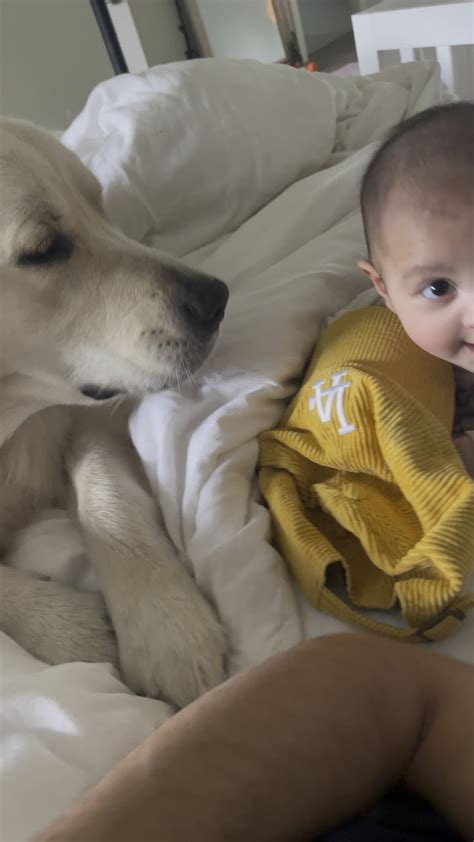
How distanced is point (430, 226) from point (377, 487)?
0.92ft

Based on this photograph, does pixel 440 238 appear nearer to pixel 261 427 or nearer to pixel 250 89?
pixel 261 427

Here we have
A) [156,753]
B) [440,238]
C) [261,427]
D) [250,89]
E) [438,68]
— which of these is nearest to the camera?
[156,753]

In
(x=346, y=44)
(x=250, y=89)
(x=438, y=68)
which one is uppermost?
(x=250, y=89)

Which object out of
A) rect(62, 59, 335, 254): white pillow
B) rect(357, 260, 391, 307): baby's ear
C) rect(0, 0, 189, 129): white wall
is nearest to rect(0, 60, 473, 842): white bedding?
rect(62, 59, 335, 254): white pillow

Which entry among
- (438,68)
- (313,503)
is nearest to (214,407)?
(313,503)

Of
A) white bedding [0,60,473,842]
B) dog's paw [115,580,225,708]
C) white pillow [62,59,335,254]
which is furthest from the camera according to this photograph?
white pillow [62,59,335,254]

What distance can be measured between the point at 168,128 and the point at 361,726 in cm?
101

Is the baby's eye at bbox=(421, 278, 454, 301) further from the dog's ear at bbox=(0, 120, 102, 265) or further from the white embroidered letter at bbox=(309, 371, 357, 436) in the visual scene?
the dog's ear at bbox=(0, 120, 102, 265)

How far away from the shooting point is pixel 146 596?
2.58 feet

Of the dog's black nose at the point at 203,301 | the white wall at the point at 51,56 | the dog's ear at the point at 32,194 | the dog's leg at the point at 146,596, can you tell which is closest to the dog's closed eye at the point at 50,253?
the dog's ear at the point at 32,194

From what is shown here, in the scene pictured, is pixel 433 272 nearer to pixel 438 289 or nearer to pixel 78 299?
pixel 438 289

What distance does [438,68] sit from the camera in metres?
1.60

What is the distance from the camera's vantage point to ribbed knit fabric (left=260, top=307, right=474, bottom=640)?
2.19ft

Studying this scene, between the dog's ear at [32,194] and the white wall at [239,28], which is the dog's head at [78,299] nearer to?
the dog's ear at [32,194]
